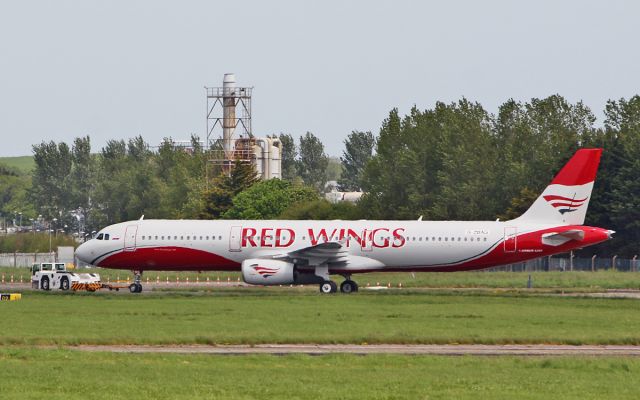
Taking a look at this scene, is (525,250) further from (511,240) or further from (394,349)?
(394,349)

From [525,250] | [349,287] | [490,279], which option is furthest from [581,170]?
[349,287]

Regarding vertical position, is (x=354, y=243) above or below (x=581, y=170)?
below

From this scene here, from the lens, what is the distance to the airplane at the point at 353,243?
64.2 meters

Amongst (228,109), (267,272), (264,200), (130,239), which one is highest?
(228,109)

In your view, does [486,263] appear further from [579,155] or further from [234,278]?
[234,278]

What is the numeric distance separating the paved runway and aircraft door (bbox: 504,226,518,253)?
2699 centimetres

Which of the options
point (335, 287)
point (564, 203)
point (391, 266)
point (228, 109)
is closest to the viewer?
point (335, 287)

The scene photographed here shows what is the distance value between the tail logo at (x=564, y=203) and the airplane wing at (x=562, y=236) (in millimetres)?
1743

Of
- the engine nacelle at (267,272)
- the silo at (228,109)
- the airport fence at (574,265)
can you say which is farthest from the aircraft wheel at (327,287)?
the silo at (228,109)

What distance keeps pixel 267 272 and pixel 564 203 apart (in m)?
15.0

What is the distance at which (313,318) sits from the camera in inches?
1815

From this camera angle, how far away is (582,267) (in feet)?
296

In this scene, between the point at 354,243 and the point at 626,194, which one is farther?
the point at 626,194

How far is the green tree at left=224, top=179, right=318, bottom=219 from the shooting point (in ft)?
410
